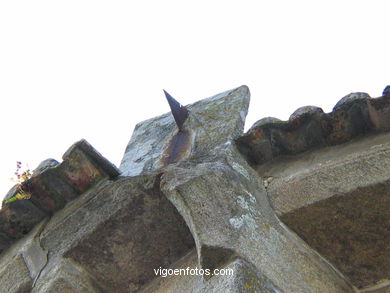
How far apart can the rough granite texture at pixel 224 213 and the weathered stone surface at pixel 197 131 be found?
2 cm

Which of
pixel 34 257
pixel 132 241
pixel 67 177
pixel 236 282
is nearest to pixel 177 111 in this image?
pixel 67 177

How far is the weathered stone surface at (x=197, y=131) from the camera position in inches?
116

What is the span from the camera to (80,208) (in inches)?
108

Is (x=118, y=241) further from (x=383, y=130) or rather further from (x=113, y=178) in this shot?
(x=383, y=130)

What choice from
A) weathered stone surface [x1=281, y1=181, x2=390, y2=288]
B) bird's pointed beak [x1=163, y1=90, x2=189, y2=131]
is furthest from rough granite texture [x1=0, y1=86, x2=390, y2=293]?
bird's pointed beak [x1=163, y1=90, x2=189, y2=131]

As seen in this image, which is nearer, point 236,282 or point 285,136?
point 236,282

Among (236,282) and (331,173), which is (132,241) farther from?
(331,173)

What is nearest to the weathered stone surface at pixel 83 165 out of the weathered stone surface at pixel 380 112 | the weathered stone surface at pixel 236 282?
the weathered stone surface at pixel 236 282

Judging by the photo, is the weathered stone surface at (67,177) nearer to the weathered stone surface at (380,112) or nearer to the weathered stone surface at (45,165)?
the weathered stone surface at (45,165)

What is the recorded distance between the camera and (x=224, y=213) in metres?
2.16

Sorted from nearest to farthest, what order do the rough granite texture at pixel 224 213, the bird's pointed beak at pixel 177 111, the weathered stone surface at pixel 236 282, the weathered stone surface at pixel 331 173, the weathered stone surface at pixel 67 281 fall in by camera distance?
the weathered stone surface at pixel 236 282 < the rough granite texture at pixel 224 213 < the weathered stone surface at pixel 331 173 < the weathered stone surface at pixel 67 281 < the bird's pointed beak at pixel 177 111

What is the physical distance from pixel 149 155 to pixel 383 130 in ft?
4.43

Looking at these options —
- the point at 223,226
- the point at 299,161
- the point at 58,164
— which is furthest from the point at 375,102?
the point at 58,164

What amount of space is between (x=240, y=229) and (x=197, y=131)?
3.65 ft
